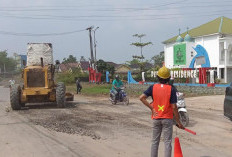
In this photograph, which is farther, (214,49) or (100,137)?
(214,49)

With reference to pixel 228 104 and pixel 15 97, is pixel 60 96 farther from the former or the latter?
pixel 228 104

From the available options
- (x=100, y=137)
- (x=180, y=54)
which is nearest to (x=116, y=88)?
(x=100, y=137)

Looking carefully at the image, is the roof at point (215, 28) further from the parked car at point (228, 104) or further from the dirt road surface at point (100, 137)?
the parked car at point (228, 104)

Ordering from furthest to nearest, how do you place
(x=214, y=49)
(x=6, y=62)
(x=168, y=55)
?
(x=6, y=62) → (x=168, y=55) → (x=214, y=49)

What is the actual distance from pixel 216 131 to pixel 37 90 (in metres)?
8.47

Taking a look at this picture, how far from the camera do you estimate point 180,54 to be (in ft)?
109

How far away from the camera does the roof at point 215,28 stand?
3547cm

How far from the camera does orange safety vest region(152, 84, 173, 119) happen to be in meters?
4.43

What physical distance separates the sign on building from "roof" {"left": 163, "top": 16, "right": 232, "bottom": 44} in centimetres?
545

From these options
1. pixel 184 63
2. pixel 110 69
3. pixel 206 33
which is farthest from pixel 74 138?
pixel 110 69

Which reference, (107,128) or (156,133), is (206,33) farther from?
(156,133)

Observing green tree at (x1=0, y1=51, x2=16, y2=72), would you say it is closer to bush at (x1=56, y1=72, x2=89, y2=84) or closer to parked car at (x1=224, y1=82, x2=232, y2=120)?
bush at (x1=56, y1=72, x2=89, y2=84)

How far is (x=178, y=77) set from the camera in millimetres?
24625

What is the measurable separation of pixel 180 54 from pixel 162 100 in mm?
29770
